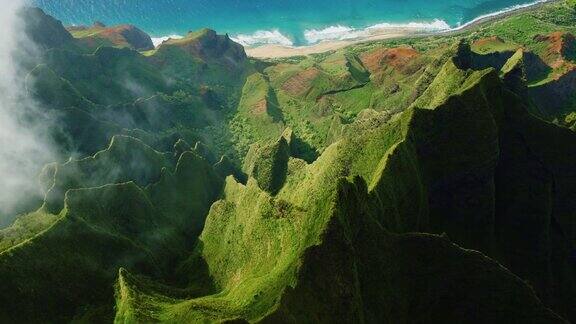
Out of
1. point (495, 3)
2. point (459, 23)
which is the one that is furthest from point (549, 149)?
point (495, 3)

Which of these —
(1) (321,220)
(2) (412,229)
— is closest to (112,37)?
(2) (412,229)

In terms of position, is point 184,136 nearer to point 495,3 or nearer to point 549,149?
point 549,149

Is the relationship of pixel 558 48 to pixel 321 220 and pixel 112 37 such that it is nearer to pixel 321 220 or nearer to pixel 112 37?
pixel 112 37

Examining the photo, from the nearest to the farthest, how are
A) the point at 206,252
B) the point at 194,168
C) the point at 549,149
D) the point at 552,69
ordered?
1. the point at 206,252
2. the point at 549,149
3. the point at 194,168
4. the point at 552,69

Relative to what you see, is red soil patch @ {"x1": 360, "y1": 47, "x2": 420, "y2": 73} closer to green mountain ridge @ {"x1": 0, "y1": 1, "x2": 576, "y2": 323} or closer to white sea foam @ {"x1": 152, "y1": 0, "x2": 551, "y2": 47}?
green mountain ridge @ {"x1": 0, "y1": 1, "x2": 576, "y2": 323}

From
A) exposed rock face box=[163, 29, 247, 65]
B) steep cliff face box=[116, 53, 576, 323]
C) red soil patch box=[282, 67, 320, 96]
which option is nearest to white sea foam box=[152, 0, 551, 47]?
exposed rock face box=[163, 29, 247, 65]

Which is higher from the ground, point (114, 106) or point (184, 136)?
point (114, 106)
